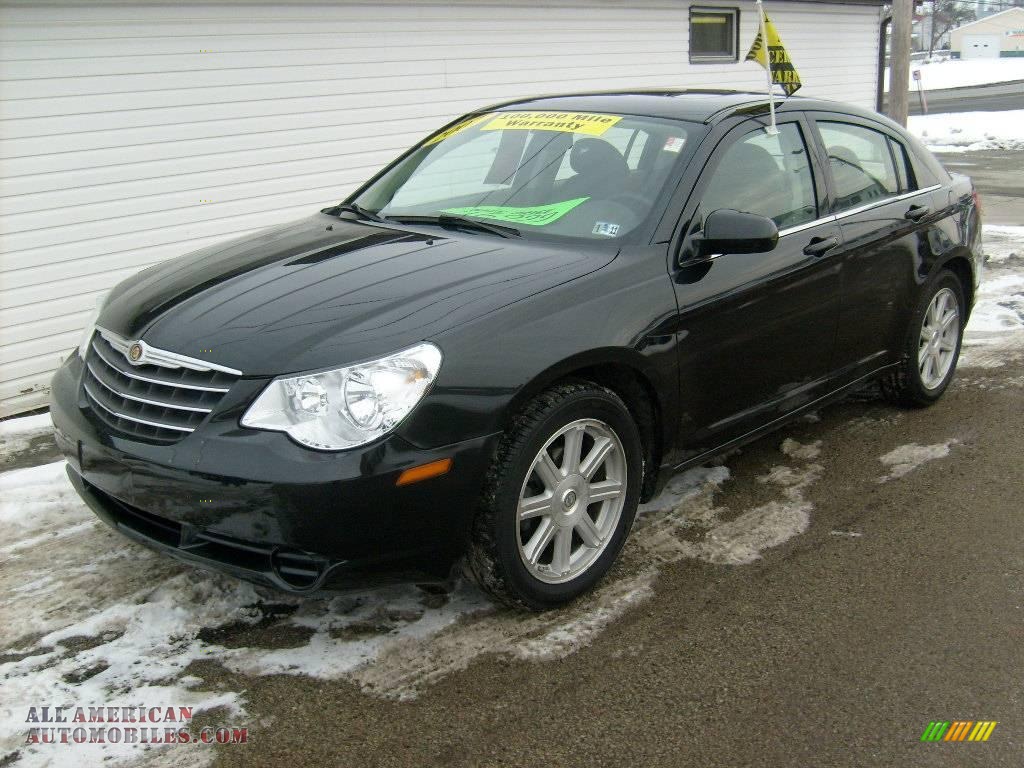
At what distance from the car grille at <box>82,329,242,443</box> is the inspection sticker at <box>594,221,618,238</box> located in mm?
1466

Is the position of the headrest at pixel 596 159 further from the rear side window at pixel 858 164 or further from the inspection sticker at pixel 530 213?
the rear side window at pixel 858 164

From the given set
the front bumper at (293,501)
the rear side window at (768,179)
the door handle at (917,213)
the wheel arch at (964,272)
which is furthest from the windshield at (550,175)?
the wheel arch at (964,272)

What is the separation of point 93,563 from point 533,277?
202cm

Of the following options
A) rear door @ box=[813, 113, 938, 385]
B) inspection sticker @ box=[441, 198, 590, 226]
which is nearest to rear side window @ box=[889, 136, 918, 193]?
rear door @ box=[813, 113, 938, 385]

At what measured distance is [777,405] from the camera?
169 inches

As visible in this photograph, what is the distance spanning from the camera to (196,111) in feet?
24.0

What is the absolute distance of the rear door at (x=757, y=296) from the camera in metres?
3.79

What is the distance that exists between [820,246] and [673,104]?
877mm

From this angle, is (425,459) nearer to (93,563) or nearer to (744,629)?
(744,629)

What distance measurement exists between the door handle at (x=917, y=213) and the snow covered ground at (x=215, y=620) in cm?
158

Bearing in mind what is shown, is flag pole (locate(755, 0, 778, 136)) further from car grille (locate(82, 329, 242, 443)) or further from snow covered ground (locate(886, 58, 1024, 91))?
snow covered ground (locate(886, 58, 1024, 91))

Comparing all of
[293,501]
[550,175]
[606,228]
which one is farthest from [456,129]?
[293,501]

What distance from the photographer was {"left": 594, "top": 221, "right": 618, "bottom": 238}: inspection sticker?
3.74 m

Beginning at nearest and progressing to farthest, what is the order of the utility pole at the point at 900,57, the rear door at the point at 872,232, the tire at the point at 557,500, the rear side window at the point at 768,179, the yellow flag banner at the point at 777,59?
the tire at the point at 557,500 → the rear side window at the point at 768,179 → the rear door at the point at 872,232 → the yellow flag banner at the point at 777,59 → the utility pole at the point at 900,57
